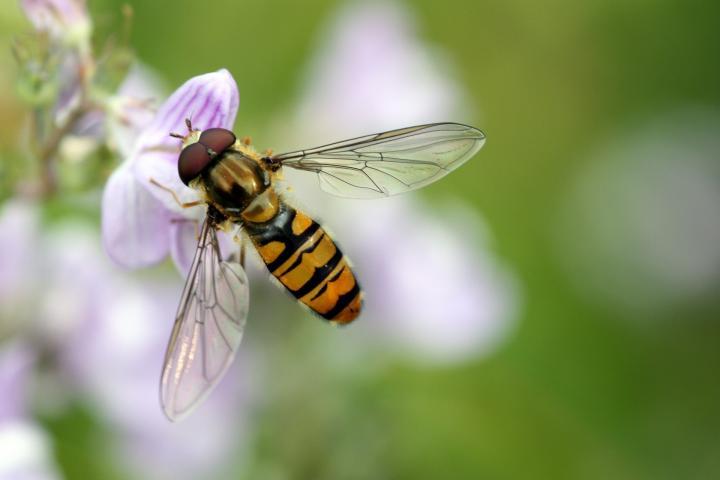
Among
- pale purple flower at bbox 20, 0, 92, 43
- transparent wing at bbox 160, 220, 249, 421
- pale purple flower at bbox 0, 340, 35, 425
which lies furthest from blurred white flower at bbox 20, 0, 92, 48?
pale purple flower at bbox 0, 340, 35, 425

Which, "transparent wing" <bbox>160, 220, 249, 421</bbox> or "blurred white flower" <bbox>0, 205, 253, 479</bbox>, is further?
"blurred white flower" <bbox>0, 205, 253, 479</bbox>

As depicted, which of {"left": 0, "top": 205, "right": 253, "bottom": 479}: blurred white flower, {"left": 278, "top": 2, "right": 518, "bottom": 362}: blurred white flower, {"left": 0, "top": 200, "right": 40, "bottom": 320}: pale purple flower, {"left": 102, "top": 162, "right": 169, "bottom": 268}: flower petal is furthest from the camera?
{"left": 278, "top": 2, "right": 518, "bottom": 362}: blurred white flower

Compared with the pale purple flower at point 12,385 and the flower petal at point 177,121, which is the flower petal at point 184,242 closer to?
the flower petal at point 177,121

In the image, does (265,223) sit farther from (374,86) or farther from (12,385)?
(374,86)

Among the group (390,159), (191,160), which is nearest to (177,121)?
(191,160)

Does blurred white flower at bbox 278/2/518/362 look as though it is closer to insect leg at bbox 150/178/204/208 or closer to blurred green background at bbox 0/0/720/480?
blurred green background at bbox 0/0/720/480

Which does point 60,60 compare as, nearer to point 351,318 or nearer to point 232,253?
point 232,253
